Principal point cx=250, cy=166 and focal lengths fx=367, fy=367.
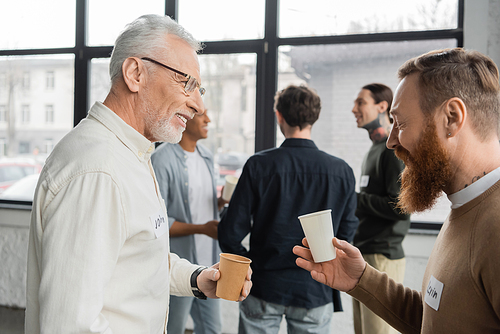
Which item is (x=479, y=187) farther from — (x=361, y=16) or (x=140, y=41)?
(x=361, y=16)

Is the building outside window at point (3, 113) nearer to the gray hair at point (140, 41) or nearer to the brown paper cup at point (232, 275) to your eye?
the gray hair at point (140, 41)

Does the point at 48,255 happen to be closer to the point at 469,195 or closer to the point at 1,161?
the point at 469,195

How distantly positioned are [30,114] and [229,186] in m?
2.57

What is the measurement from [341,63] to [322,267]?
2189 mm

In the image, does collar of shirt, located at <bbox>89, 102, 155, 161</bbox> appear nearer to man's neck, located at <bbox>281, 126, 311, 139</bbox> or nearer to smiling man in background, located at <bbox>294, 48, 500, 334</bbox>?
smiling man in background, located at <bbox>294, 48, 500, 334</bbox>

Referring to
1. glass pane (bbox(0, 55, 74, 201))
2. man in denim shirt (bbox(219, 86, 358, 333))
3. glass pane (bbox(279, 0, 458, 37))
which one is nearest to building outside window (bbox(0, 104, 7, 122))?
glass pane (bbox(0, 55, 74, 201))

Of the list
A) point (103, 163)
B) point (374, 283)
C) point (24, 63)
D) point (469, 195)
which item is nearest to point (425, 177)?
point (469, 195)

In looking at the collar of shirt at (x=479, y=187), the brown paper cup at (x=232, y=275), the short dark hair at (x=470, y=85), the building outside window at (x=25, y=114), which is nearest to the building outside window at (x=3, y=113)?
the building outside window at (x=25, y=114)

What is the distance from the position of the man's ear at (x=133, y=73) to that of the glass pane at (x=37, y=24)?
2.94m

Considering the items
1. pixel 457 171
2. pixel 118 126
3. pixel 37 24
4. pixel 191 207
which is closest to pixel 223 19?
pixel 191 207

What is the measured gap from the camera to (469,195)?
89cm

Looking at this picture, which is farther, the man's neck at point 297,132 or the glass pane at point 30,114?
the glass pane at point 30,114

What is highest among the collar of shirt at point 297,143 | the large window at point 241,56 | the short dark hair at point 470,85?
the large window at point 241,56

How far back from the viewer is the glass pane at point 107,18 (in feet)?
11.3
